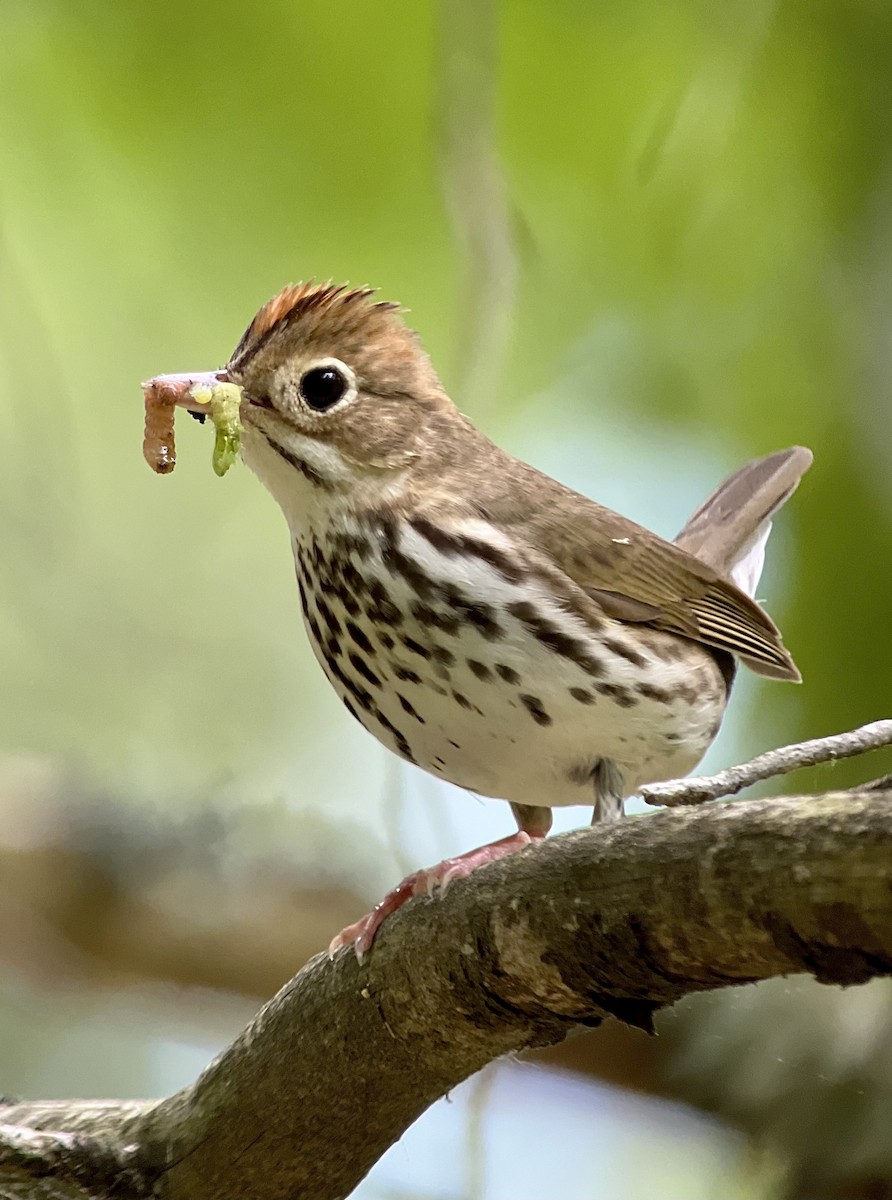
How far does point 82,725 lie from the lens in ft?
11.7

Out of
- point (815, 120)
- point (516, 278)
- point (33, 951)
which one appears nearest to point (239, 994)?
point (33, 951)

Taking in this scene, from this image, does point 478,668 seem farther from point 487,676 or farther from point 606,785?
point 606,785

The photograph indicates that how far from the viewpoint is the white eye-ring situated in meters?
2.07

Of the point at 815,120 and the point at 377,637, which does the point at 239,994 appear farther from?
the point at 815,120

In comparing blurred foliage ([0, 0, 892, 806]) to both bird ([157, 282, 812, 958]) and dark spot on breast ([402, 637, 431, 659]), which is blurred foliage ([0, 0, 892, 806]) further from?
dark spot on breast ([402, 637, 431, 659])

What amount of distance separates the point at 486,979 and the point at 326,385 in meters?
1.00

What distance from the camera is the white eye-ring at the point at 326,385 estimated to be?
2.07 metres

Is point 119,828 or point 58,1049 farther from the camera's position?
point 58,1049

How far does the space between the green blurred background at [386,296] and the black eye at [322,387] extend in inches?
33.2

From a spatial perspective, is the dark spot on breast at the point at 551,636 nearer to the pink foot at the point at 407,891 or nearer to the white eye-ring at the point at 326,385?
the pink foot at the point at 407,891

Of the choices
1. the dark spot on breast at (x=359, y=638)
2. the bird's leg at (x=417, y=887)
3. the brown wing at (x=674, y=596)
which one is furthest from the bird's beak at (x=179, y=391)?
the bird's leg at (x=417, y=887)

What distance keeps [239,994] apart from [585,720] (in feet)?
4.33

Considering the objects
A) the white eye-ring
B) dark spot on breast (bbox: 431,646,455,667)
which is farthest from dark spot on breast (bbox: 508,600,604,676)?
the white eye-ring

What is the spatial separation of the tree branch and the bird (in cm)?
39
